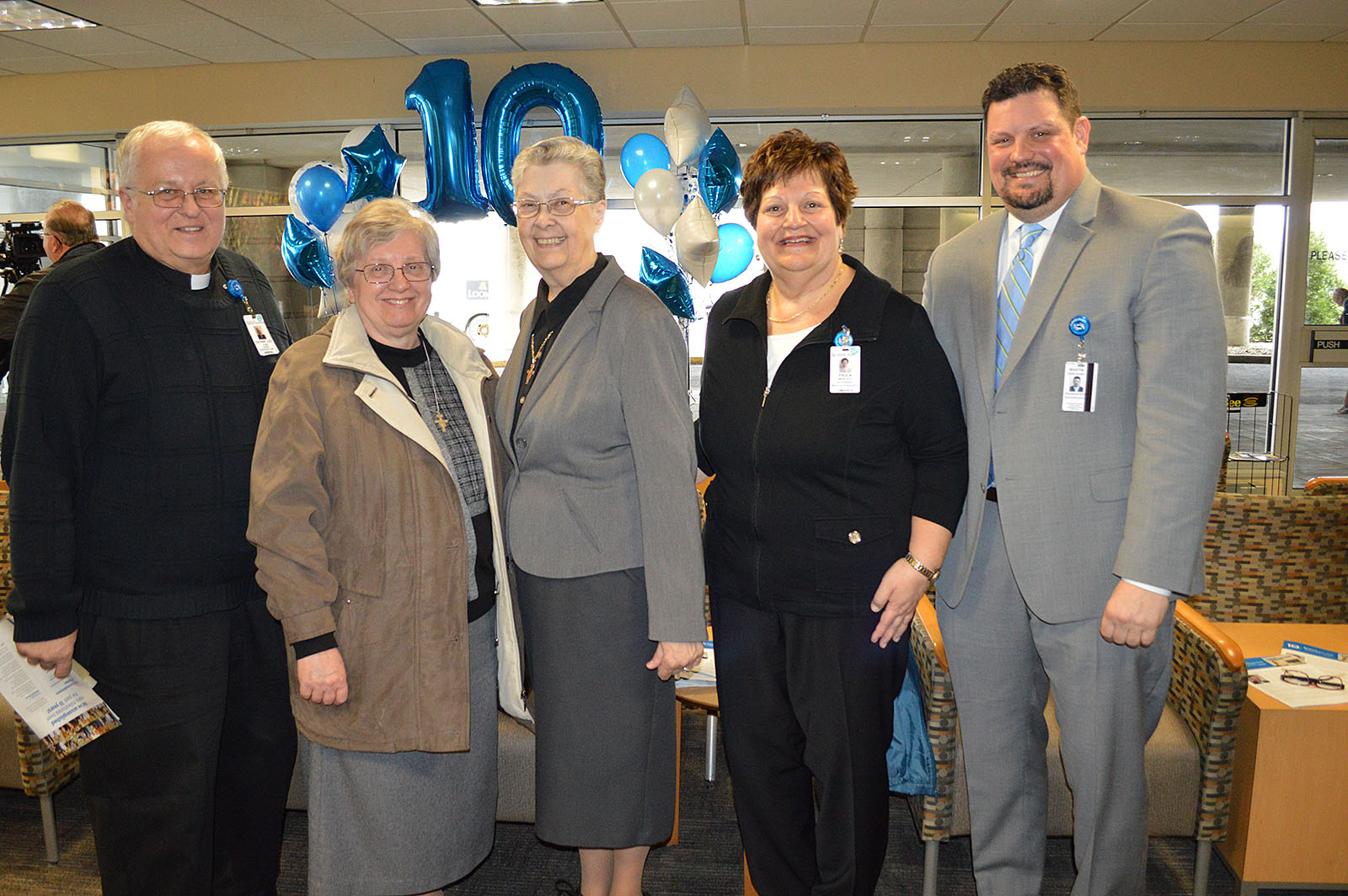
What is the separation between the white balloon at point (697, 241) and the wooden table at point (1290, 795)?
309cm

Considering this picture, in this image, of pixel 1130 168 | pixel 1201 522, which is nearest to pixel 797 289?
pixel 1201 522

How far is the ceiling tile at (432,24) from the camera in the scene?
5.68 m

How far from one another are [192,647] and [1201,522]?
6.64 feet

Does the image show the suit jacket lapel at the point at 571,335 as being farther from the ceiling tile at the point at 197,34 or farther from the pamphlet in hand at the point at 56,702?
the ceiling tile at the point at 197,34

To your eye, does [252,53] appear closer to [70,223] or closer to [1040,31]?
[70,223]

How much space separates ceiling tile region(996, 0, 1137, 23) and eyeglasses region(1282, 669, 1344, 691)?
4445 mm

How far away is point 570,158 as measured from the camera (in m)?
1.79

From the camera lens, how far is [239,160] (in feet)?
24.1

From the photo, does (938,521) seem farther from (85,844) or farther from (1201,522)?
(85,844)

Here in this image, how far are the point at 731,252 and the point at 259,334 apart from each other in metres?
3.38

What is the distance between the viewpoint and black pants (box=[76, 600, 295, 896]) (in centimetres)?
184

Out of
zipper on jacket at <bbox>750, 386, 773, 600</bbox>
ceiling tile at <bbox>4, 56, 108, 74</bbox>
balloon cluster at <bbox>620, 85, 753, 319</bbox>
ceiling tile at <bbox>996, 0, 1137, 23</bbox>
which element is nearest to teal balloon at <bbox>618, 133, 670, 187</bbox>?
balloon cluster at <bbox>620, 85, 753, 319</bbox>

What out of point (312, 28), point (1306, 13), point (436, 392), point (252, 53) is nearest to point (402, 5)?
point (312, 28)

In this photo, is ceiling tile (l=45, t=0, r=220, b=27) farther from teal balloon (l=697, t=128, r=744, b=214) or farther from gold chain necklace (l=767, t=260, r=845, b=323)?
gold chain necklace (l=767, t=260, r=845, b=323)
